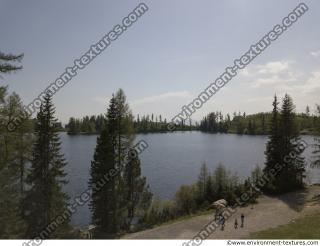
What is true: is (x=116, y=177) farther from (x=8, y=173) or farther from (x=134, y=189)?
(x=8, y=173)

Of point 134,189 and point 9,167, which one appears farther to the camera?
point 134,189

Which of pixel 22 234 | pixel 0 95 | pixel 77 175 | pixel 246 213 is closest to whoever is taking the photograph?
pixel 0 95

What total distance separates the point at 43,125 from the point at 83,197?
564 inches

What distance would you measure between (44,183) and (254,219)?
57.1ft

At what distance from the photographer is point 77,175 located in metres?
48.5

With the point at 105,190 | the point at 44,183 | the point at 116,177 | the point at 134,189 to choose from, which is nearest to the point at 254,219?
the point at 134,189

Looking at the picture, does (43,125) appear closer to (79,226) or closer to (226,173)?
(79,226)

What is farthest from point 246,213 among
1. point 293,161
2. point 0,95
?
point 0,95

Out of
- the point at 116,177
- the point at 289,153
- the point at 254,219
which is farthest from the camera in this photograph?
the point at 289,153

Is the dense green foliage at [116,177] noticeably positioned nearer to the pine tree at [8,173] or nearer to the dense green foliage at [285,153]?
the pine tree at [8,173]

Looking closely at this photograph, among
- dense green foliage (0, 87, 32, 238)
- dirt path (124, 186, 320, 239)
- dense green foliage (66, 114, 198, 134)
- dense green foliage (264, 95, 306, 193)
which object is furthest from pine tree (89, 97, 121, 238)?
dense green foliage (66, 114, 198, 134)

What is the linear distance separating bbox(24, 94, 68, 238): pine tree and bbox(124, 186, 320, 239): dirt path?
639 cm

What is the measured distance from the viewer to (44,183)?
23.8 meters

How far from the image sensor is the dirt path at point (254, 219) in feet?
66.9
